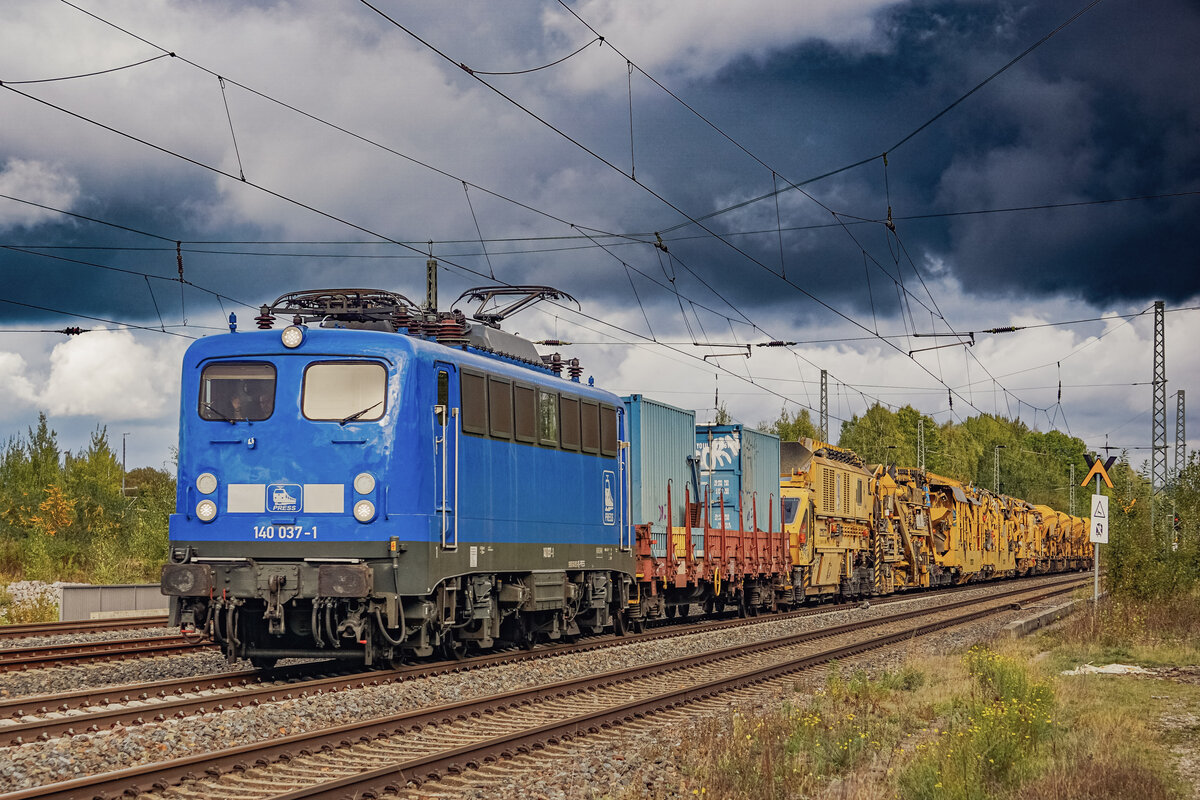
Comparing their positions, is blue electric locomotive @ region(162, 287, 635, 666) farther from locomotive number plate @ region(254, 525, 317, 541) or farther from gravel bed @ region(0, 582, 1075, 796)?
gravel bed @ region(0, 582, 1075, 796)

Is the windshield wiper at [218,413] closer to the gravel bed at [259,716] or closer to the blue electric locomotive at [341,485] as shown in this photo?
the blue electric locomotive at [341,485]

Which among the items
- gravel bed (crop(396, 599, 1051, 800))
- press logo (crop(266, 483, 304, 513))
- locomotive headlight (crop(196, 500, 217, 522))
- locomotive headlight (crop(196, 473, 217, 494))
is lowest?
gravel bed (crop(396, 599, 1051, 800))

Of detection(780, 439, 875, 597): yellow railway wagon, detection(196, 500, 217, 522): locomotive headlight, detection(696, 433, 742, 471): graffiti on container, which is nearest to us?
detection(196, 500, 217, 522): locomotive headlight

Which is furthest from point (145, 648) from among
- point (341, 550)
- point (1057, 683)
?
point (1057, 683)

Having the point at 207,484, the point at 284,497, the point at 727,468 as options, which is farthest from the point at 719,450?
the point at 207,484

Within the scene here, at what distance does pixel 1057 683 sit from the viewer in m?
14.2

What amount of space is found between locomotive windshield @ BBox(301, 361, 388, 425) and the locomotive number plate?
128cm

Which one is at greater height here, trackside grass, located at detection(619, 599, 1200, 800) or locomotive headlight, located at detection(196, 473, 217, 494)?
locomotive headlight, located at detection(196, 473, 217, 494)

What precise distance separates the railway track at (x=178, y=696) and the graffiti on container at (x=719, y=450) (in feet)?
34.4

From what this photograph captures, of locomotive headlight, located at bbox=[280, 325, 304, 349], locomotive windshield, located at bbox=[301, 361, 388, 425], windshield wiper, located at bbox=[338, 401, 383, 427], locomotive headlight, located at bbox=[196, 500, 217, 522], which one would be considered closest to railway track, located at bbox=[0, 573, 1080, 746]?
locomotive headlight, located at bbox=[196, 500, 217, 522]

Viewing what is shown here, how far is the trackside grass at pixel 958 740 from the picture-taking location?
8523 millimetres

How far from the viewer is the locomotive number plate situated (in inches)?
526

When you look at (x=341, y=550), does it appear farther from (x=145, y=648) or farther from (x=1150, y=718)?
(x=1150, y=718)

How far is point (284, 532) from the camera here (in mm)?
13406
